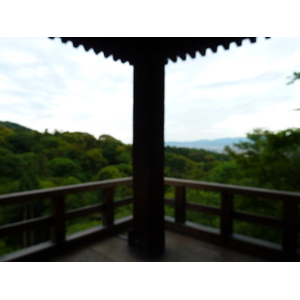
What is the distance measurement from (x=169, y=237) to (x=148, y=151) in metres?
1.24

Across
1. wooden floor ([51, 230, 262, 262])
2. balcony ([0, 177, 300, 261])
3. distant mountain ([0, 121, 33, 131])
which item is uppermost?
distant mountain ([0, 121, 33, 131])

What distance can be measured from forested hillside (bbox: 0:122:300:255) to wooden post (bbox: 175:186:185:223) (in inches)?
143

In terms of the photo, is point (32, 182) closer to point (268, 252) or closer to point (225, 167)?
point (225, 167)

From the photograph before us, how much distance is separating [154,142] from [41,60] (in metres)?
9.96

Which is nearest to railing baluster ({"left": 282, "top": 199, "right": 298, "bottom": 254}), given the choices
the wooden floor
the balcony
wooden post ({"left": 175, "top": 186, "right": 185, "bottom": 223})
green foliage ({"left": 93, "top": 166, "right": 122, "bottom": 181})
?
the balcony

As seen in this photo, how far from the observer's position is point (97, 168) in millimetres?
10055

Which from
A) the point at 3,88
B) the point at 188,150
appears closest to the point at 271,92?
the point at 188,150

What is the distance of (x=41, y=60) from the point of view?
9.47 m

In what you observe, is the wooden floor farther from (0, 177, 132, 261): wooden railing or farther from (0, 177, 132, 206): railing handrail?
(0, 177, 132, 206): railing handrail

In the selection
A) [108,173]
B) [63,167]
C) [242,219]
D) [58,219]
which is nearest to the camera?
[58,219]

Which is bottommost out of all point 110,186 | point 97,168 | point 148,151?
point 97,168

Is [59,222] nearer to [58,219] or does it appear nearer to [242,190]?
[58,219]

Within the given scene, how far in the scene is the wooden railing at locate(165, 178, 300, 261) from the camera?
1.93 m

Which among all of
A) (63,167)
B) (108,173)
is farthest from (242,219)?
(63,167)
